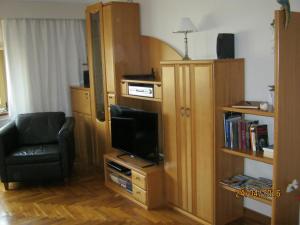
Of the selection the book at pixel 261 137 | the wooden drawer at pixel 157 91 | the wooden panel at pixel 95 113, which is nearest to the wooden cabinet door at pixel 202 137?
the book at pixel 261 137

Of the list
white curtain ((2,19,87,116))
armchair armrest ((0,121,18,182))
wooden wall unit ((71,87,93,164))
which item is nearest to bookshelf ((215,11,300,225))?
wooden wall unit ((71,87,93,164))

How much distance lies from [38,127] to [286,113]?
3.27m

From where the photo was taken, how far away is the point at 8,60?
4.90 meters

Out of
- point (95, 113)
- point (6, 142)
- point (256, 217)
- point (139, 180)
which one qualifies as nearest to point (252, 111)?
point (256, 217)

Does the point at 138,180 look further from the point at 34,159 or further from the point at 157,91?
the point at 34,159

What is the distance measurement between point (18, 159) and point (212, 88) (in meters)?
2.50

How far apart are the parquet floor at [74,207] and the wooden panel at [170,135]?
0.79 ft

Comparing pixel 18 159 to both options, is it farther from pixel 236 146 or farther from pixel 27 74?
pixel 236 146

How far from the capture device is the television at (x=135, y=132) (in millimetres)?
3561

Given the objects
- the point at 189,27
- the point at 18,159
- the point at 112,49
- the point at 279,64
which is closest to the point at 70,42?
the point at 112,49

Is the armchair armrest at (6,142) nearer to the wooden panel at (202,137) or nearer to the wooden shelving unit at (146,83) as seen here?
the wooden shelving unit at (146,83)

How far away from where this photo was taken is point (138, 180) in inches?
141

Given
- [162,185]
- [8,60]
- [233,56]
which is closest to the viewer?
Answer: [233,56]
